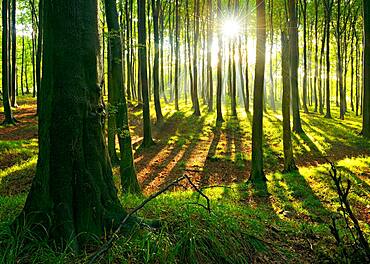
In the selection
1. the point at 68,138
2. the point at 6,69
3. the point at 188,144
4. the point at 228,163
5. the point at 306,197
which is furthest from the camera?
the point at 6,69

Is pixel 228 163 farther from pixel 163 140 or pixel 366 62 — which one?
pixel 366 62

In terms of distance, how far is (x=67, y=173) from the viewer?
3.31 meters

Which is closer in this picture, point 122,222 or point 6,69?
point 122,222

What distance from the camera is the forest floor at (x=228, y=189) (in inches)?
127

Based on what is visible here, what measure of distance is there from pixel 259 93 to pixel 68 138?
7.41 metres

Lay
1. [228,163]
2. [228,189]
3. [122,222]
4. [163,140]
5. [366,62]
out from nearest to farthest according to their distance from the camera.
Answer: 1. [122,222]
2. [228,189]
3. [228,163]
4. [366,62]
5. [163,140]

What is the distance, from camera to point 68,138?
3.33 m

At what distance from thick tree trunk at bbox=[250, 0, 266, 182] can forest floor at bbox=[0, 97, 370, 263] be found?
665 mm

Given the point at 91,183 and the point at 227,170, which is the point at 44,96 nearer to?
the point at 91,183

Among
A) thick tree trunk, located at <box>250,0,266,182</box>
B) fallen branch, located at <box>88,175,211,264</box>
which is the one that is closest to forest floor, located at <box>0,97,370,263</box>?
fallen branch, located at <box>88,175,211,264</box>

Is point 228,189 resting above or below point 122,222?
below

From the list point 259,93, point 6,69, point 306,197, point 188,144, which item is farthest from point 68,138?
point 6,69

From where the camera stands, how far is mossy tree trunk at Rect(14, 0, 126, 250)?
3.30 metres

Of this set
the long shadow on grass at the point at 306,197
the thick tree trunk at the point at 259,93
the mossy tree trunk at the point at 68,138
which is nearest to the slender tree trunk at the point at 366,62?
the long shadow on grass at the point at 306,197
